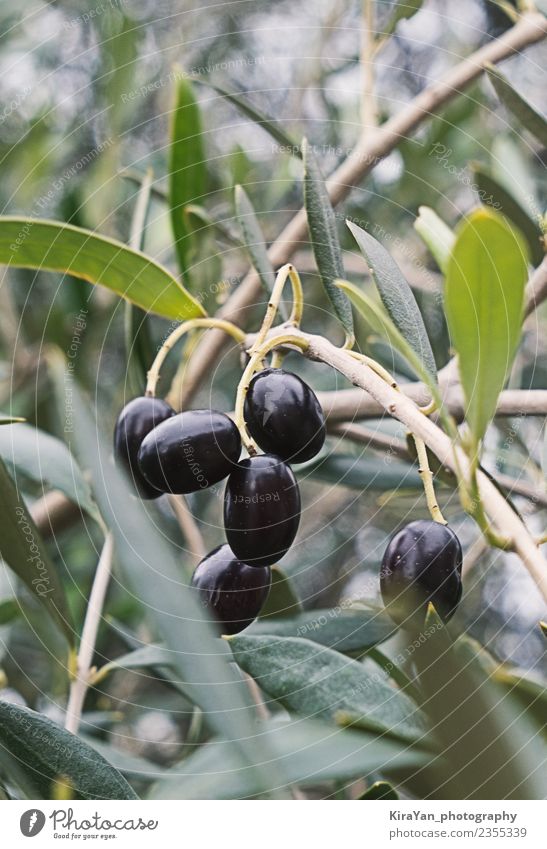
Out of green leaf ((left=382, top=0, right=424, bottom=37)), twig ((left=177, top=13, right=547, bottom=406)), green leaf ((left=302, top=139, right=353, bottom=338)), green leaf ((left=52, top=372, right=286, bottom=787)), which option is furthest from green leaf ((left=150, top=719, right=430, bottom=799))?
green leaf ((left=382, top=0, right=424, bottom=37))

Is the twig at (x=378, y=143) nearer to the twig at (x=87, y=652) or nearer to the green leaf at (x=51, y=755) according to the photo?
the twig at (x=87, y=652)

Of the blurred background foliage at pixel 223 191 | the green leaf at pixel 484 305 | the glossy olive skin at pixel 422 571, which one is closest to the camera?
the green leaf at pixel 484 305

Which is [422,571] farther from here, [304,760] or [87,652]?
[87,652]

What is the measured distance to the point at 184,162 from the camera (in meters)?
0.68

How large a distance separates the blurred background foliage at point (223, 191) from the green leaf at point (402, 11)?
0.10 m

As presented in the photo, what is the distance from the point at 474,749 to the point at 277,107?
0.92 metres

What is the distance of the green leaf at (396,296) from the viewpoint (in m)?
0.40

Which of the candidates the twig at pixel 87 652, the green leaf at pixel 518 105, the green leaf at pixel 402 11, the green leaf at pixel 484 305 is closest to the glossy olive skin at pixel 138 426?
the twig at pixel 87 652

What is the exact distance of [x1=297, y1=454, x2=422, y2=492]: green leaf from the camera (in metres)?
0.70

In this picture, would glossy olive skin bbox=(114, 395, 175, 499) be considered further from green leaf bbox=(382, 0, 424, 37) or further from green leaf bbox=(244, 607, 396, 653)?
green leaf bbox=(382, 0, 424, 37)

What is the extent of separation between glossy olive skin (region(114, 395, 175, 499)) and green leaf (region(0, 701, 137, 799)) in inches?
5.3

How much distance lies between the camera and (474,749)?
1.25 ft
